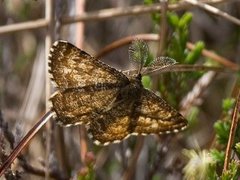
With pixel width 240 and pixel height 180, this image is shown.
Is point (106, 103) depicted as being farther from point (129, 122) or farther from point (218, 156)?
point (218, 156)

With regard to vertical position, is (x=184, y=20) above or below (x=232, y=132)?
above

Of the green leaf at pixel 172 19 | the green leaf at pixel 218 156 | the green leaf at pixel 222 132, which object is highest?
the green leaf at pixel 172 19

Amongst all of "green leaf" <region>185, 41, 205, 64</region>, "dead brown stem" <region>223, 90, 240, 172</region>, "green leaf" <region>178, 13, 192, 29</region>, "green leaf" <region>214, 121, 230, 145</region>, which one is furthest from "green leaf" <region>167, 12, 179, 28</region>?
"dead brown stem" <region>223, 90, 240, 172</region>

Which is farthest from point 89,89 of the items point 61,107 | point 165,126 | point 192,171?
point 192,171

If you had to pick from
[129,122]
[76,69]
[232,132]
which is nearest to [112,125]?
[129,122]

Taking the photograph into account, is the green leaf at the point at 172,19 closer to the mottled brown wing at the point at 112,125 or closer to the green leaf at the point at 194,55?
the green leaf at the point at 194,55

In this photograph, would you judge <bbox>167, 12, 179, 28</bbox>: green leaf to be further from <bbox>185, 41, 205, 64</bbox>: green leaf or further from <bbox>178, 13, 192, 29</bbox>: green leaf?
<bbox>185, 41, 205, 64</bbox>: green leaf

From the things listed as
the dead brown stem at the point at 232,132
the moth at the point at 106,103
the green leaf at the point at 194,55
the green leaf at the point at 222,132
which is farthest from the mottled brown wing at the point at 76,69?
the green leaf at the point at 194,55
